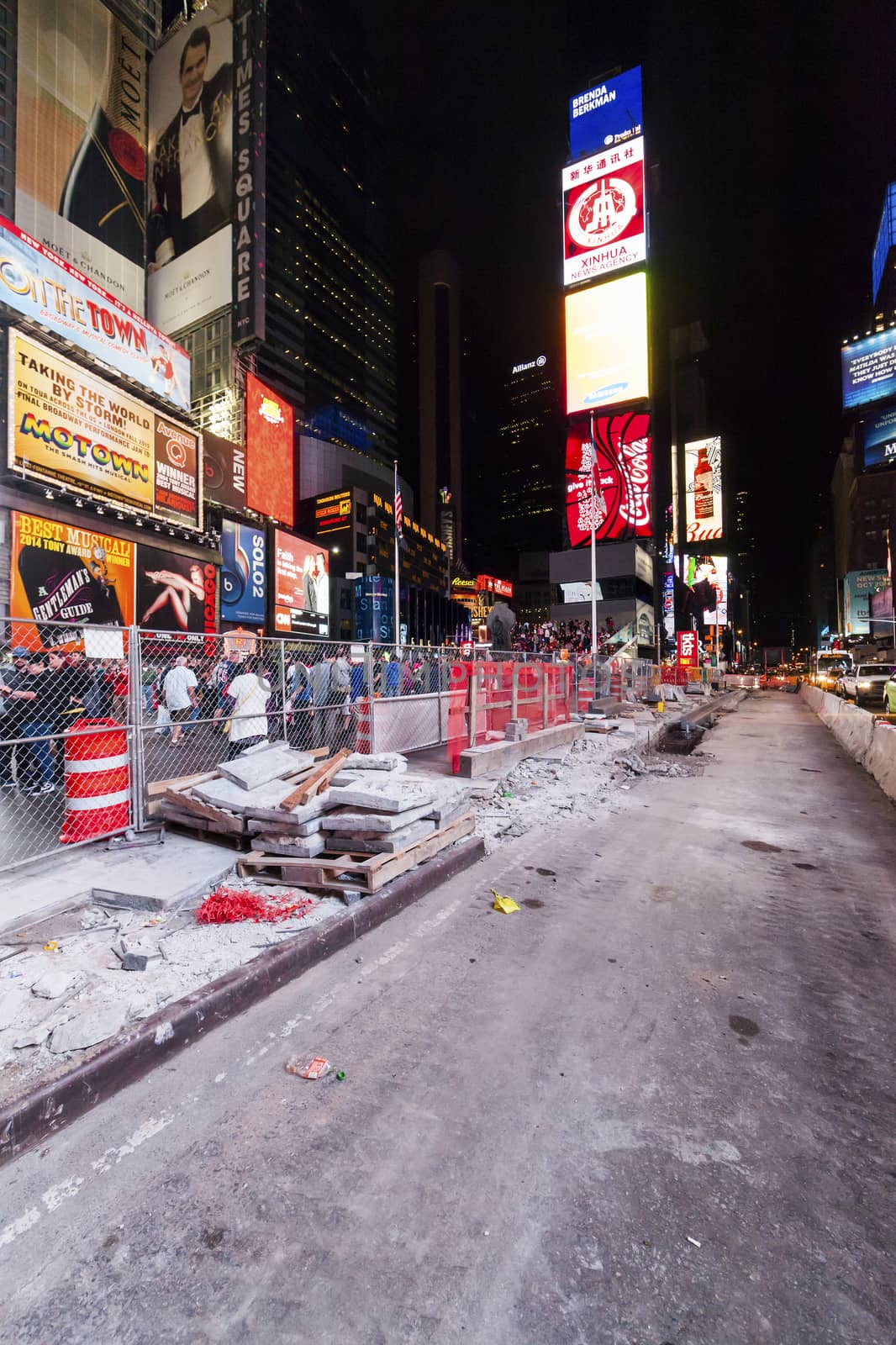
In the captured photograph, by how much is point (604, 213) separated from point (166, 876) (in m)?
56.4

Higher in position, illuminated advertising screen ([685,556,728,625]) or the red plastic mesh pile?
illuminated advertising screen ([685,556,728,625])

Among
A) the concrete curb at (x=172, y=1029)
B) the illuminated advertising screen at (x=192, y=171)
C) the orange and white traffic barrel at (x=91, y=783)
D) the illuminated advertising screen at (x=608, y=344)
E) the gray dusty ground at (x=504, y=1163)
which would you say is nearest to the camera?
the gray dusty ground at (x=504, y=1163)

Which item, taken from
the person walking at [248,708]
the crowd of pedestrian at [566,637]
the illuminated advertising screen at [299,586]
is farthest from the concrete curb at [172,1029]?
the illuminated advertising screen at [299,586]

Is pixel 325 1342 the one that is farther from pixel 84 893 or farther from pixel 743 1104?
pixel 84 893

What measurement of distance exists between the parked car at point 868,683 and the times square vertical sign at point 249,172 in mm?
37764

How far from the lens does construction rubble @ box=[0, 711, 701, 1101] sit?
8.85 ft

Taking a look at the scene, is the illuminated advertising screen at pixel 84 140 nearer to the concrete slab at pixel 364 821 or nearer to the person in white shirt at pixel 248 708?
the person in white shirt at pixel 248 708

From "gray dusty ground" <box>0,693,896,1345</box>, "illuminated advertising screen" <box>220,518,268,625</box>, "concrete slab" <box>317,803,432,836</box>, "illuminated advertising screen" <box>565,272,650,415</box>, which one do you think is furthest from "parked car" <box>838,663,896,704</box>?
"illuminated advertising screen" <box>220,518,268,625</box>

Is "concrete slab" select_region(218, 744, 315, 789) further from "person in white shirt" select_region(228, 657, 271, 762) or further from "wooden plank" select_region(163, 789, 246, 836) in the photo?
"person in white shirt" select_region(228, 657, 271, 762)

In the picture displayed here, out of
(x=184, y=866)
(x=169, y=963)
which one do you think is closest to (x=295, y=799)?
(x=184, y=866)

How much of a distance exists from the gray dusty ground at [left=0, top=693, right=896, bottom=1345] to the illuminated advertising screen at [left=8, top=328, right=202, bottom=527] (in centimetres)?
2142

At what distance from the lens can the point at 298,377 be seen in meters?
71.7

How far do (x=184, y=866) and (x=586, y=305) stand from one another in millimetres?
52388

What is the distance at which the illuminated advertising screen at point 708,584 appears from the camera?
75438 millimetres
